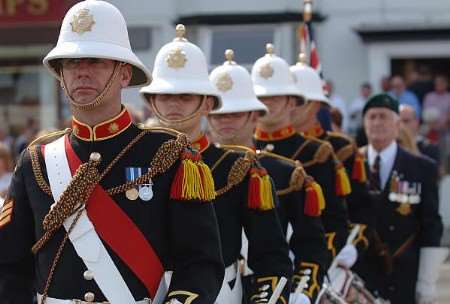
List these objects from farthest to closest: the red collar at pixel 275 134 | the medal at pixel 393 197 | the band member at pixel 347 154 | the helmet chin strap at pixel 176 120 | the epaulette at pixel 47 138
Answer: the medal at pixel 393 197 < the band member at pixel 347 154 < the red collar at pixel 275 134 < the helmet chin strap at pixel 176 120 < the epaulette at pixel 47 138

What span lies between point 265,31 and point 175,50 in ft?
44.9

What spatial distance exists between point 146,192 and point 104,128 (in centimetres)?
28

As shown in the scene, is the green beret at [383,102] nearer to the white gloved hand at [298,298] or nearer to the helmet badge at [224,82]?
the helmet badge at [224,82]

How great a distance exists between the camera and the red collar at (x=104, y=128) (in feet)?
13.9

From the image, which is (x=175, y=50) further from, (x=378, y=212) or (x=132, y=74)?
(x=378, y=212)

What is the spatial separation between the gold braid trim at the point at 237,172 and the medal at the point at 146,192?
1274 millimetres

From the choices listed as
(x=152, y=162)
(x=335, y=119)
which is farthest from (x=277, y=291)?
(x=335, y=119)

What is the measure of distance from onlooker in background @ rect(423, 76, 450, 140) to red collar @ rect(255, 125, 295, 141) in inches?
365

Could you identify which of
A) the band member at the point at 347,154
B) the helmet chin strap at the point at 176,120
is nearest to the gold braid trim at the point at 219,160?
the helmet chin strap at the point at 176,120

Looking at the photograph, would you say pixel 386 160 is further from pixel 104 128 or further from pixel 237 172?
pixel 104 128

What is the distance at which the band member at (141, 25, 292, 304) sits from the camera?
530 centimetres

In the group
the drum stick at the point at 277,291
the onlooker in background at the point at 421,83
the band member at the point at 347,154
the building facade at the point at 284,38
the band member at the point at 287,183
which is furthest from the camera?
the building facade at the point at 284,38

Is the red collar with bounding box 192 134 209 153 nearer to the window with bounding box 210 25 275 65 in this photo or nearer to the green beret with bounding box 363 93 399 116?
the green beret with bounding box 363 93 399 116

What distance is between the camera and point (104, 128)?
13.9 ft
